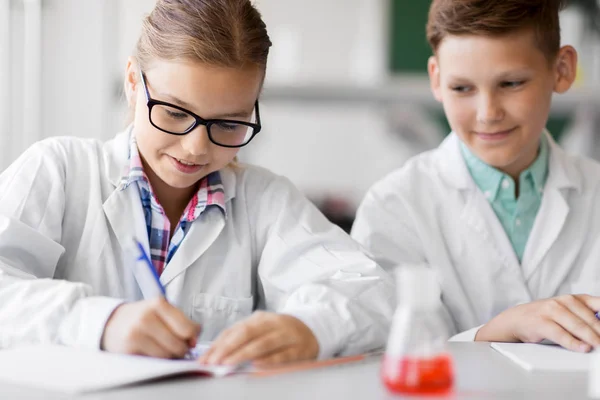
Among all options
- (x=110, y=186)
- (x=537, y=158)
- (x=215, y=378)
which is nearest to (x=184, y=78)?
(x=110, y=186)

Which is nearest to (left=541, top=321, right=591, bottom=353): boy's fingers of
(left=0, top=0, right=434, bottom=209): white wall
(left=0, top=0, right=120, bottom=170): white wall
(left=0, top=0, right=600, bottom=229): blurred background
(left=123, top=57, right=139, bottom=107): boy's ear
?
(left=123, top=57, right=139, bottom=107): boy's ear

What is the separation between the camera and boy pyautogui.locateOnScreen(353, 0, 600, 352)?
1.58m

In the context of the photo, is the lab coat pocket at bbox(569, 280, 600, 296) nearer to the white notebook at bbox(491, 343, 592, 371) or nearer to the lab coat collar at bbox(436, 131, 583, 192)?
the lab coat collar at bbox(436, 131, 583, 192)

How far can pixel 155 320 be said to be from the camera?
3.18 ft

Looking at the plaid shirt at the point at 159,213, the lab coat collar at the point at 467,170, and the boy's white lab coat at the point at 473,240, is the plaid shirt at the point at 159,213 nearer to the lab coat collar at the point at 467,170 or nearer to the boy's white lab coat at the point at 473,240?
the boy's white lab coat at the point at 473,240

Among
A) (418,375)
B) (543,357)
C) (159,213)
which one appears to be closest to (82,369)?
(418,375)

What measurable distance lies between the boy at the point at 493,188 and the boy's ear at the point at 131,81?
537mm

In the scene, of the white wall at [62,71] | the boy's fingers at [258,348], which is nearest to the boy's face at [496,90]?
the boy's fingers at [258,348]

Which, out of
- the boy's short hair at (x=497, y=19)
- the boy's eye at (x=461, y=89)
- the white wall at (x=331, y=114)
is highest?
the boy's short hair at (x=497, y=19)

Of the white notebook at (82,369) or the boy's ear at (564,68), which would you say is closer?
the white notebook at (82,369)

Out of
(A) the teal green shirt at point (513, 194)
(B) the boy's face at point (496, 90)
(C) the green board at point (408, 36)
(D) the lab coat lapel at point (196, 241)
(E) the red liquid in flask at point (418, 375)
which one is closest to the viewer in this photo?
(E) the red liquid in flask at point (418, 375)

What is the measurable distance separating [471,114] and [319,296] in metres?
0.63

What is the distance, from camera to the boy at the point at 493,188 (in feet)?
5.20

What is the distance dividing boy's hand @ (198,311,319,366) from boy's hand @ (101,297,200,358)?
35mm
